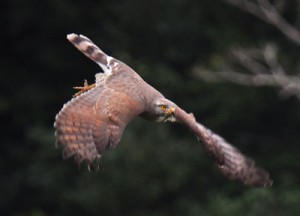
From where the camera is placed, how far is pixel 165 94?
19.3 m

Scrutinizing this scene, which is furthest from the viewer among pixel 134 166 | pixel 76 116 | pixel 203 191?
pixel 203 191

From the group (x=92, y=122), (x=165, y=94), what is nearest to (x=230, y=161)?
(x=92, y=122)

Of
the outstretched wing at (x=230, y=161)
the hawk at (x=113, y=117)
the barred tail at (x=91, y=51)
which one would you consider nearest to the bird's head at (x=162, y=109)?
the hawk at (x=113, y=117)

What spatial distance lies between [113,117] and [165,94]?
9.05 m

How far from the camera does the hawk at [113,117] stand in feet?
32.9

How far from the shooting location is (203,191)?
19.9 meters

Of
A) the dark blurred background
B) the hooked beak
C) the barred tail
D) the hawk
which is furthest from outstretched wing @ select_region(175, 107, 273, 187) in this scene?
the dark blurred background

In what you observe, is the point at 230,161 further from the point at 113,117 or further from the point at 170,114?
the point at 113,117

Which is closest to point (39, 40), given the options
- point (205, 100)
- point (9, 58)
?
point (9, 58)

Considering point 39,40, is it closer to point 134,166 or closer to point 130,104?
point 134,166

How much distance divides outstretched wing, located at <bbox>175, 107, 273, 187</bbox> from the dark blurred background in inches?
268

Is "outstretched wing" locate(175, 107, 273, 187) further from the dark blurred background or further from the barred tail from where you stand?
the dark blurred background

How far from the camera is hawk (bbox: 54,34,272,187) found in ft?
32.9

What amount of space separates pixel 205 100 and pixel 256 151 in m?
1.11
